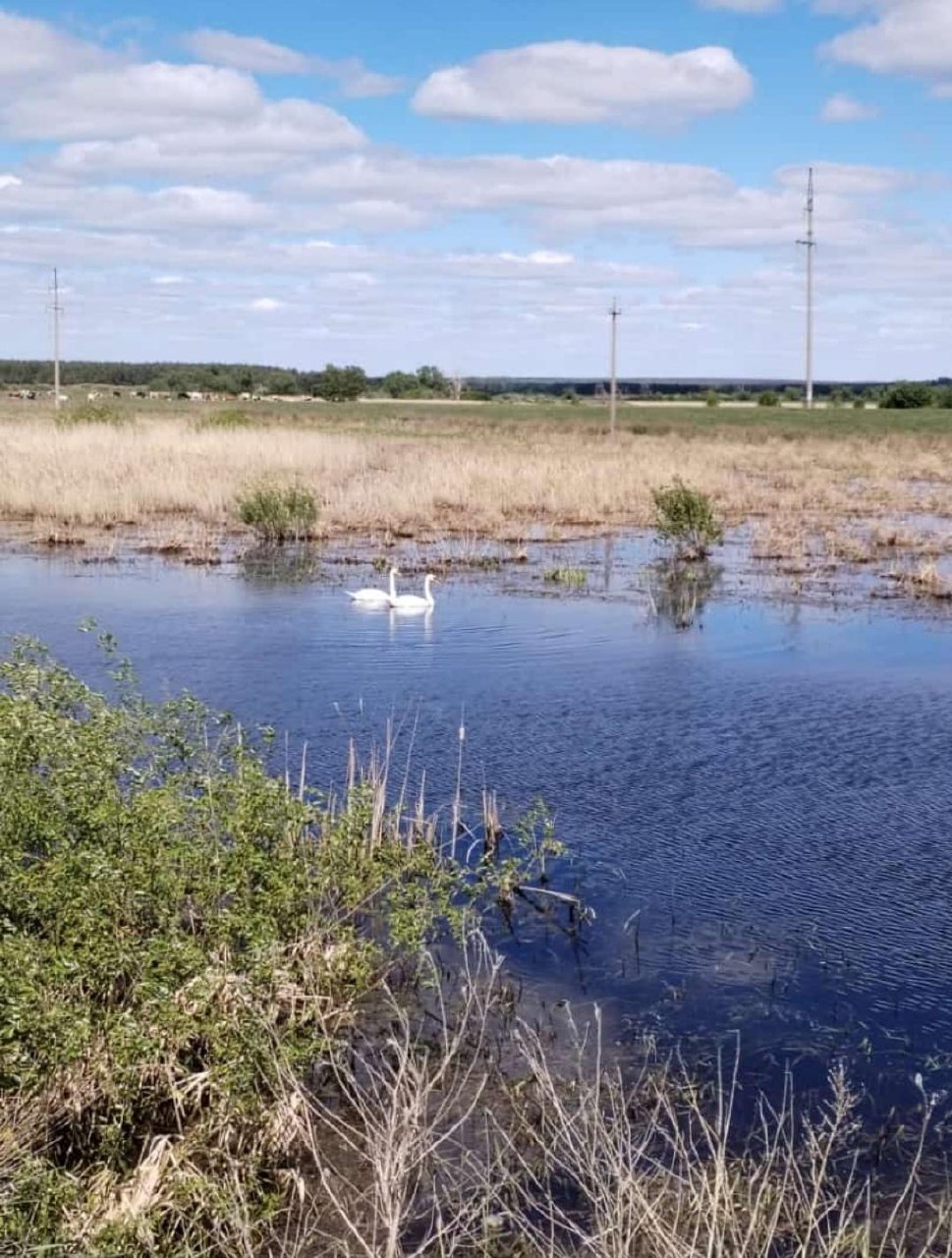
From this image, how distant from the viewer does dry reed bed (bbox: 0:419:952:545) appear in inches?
1080

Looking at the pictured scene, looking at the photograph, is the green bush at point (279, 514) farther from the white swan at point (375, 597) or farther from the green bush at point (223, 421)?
the green bush at point (223, 421)

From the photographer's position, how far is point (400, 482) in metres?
30.4

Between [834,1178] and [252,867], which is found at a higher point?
[252,867]

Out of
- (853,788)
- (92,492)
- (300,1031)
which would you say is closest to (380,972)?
(300,1031)

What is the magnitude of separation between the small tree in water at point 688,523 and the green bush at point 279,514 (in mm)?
5792

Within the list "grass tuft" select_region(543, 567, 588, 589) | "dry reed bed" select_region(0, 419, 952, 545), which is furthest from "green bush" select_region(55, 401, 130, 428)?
"grass tuft" select_region(543, 567, 588, 589)

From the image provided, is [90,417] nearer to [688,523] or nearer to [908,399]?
[688,523]

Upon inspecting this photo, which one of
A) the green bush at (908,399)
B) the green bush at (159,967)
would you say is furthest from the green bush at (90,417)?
the green bush at (908,399)

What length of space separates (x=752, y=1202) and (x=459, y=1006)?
7.41ft

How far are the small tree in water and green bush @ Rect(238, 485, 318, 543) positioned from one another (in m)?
5.79

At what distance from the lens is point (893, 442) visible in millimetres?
52688

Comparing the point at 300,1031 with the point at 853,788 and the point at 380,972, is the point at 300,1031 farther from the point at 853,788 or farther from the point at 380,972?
the point at 853,788

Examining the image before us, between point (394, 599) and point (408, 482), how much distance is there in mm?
12415

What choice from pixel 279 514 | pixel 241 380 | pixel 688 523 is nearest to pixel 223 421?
pixel 279 514
